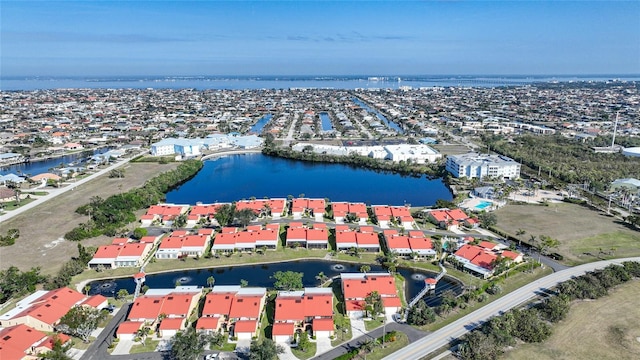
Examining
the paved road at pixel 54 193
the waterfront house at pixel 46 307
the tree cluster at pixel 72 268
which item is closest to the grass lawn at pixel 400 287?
the waterfront house at pixel 46 307

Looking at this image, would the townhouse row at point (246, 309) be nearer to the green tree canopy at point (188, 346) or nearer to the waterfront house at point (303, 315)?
the waterfront house at point (303, 315)

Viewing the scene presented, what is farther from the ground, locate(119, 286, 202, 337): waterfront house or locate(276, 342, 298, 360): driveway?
locate(119, 286, 202, 337): waterfront house

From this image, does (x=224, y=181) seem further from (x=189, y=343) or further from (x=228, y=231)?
(x=189, y=343)

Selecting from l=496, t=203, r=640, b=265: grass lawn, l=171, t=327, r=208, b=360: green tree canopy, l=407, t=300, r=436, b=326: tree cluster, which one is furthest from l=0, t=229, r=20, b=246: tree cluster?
l=496, t=203, r=640, b=265: grass lawn

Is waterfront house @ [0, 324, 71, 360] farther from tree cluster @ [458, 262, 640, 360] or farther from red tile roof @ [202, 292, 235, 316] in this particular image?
tree cluster @ [458, 262, 640, 360]

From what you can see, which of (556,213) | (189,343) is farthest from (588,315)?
(189,343)

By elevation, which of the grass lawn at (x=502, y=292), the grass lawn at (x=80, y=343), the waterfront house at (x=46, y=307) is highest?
the waterfront house at (x=46, y=307)
